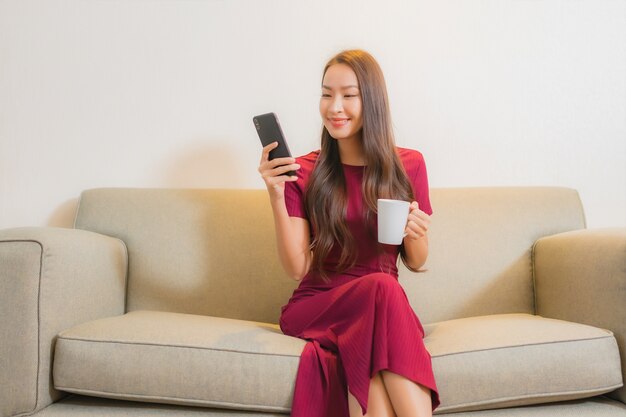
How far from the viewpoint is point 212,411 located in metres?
1.48

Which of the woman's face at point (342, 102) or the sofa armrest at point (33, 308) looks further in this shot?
the woman's face at point (342, 102)

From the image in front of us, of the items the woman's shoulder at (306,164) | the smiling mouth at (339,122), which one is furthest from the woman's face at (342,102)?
the woman's shoulder at (306,164)

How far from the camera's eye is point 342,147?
1861 mm

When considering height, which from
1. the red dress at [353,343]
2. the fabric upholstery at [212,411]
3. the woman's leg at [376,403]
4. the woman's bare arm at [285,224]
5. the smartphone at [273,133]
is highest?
the smartphone at [273,133]

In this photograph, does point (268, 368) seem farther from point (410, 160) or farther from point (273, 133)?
point (410, 160)

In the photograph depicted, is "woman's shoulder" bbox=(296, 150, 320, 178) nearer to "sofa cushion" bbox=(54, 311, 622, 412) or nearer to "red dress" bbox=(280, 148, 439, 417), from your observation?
"red dress" bbox=(280, 148, 439, 417)

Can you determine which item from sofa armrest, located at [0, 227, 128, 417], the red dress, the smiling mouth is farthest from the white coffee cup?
sofa armrest, located at [0, 227, 128, 417]

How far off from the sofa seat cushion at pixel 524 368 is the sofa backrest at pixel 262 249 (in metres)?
0.52

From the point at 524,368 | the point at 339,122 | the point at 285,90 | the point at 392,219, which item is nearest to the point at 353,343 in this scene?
the point at 392,219

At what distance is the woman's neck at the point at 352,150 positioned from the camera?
1846 millimetres

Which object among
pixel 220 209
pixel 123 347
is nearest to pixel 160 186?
pixel 220 209

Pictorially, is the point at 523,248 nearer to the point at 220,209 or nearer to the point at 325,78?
the point at 325,78

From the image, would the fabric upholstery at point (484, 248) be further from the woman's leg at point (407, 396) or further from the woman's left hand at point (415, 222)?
the woman's leg at point (407, 396)

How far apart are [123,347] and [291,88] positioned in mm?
1200
